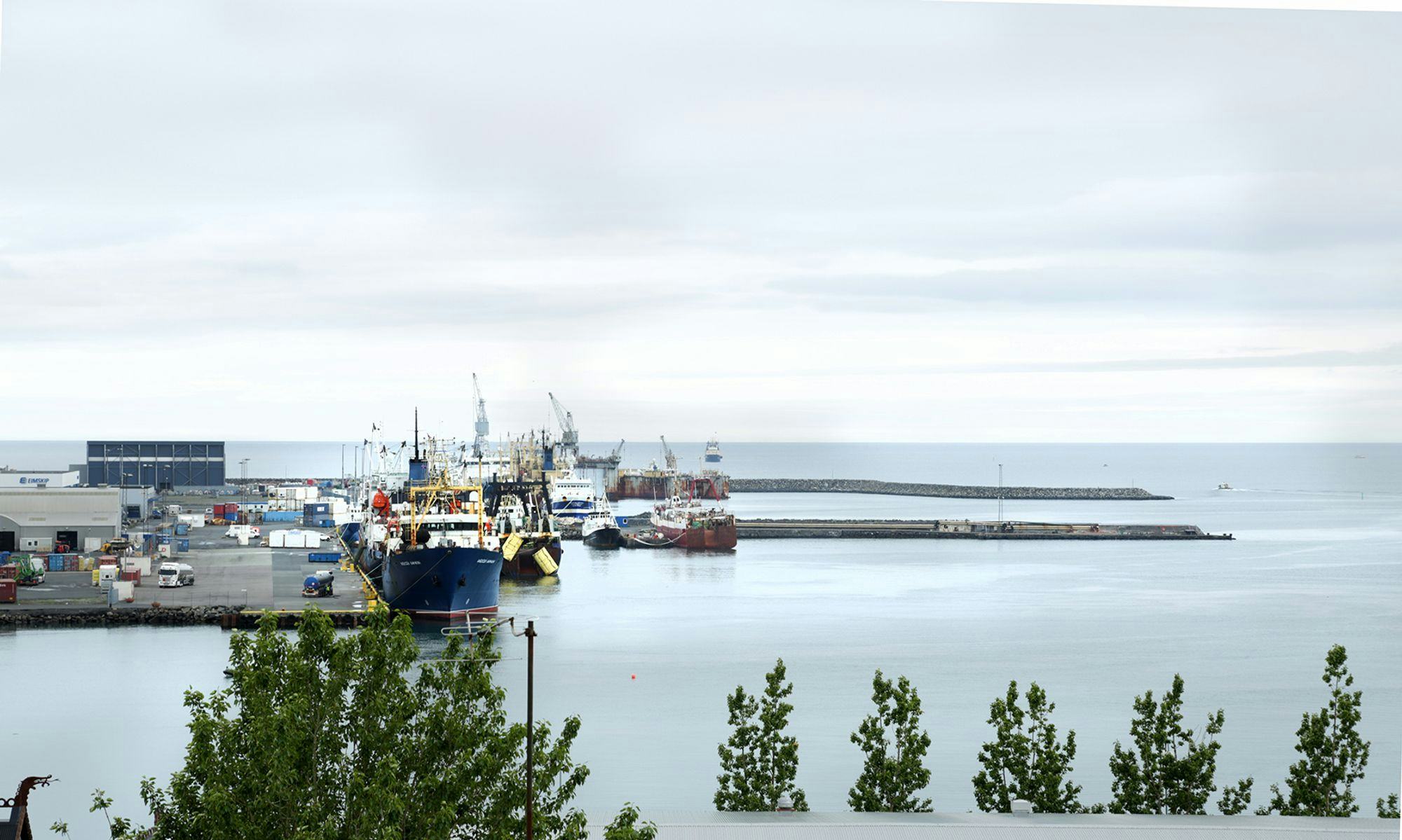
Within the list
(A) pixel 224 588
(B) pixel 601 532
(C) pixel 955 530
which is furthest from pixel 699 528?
(A) pixel 224 588

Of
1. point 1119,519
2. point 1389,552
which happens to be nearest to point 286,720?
point 1389,552

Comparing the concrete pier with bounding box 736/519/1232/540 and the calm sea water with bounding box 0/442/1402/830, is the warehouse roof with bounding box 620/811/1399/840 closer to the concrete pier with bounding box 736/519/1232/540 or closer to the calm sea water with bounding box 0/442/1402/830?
the calm sea water with bounding box 0/442/1402/830

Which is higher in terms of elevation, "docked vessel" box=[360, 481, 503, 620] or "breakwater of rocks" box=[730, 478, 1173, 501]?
"breakwater of rocks" box=[730, 478, 1173, 501]

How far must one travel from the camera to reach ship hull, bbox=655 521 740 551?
27.3m

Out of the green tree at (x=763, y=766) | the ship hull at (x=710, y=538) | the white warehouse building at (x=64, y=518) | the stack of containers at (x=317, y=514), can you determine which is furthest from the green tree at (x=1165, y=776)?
the stack of containers at (x=317, y=514)

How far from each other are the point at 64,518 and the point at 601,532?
12.2 meters

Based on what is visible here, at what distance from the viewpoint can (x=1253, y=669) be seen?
13.9 meters

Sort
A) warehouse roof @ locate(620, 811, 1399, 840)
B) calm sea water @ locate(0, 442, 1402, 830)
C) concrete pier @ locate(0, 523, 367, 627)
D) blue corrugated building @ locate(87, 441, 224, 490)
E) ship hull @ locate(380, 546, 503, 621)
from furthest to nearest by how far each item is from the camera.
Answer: blue corrugated building @ locate(87, 441, 224, 490) < ship hull @ locate(380, 546, 503, 621) < concrete pier @ locate(0, 523, 367, 627) < calm sea water @ locate(0, 442, 1402, 830) < warehouse roof @ locate(620, 811, 1399, 840)

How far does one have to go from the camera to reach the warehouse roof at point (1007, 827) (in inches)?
206

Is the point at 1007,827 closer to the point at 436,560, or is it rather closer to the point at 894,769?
the point at 894,769

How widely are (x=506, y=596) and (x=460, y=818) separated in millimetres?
15621

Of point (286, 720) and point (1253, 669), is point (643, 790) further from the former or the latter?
point (1253, 669)

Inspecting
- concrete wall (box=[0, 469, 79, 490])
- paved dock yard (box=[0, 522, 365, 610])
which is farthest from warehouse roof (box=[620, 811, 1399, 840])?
concrete wall (box=[0, 469, 79, 490])

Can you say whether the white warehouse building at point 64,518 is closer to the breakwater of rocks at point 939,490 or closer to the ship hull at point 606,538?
the ship hull at point 606,538
